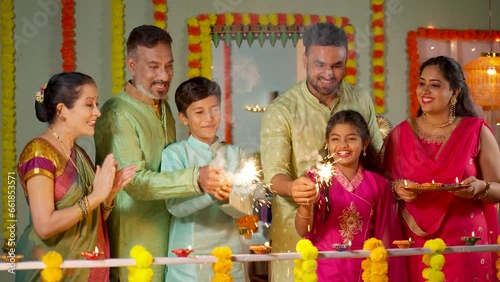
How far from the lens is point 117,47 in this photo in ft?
26.4

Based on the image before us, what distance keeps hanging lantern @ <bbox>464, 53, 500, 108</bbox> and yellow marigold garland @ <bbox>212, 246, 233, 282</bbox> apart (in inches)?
198

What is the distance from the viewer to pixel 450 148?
4.57m

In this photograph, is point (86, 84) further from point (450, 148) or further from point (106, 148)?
point (450, 148)

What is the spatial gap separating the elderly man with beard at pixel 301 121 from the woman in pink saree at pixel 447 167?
1.39 feet

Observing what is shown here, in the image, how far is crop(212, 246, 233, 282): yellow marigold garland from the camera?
149 inches

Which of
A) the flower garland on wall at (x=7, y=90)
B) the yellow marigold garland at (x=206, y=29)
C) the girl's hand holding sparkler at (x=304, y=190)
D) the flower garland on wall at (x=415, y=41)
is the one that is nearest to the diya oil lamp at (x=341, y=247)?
the girl's hand holding sparkler at (x=304, y=190)

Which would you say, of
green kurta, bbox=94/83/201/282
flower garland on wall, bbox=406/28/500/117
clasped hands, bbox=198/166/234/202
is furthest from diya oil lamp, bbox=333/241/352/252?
flower garland on wall, bbox=406/28/500/117

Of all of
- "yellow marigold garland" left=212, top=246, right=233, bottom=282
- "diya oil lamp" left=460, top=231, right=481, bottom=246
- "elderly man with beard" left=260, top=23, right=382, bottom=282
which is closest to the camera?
"yellow marigold garland" left=212, top=246, right=233, bottom=282

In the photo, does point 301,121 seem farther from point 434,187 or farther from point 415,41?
point 415,41

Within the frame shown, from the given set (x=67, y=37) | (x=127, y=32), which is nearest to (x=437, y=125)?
(x=127, y=32)

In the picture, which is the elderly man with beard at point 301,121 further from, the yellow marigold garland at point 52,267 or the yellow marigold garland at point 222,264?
the yellow marigold garland at point 52,267

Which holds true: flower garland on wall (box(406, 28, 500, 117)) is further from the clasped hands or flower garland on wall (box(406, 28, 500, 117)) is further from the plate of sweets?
the clasped hands

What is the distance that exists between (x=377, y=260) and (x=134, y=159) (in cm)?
127

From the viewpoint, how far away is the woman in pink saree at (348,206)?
14.1 feet
